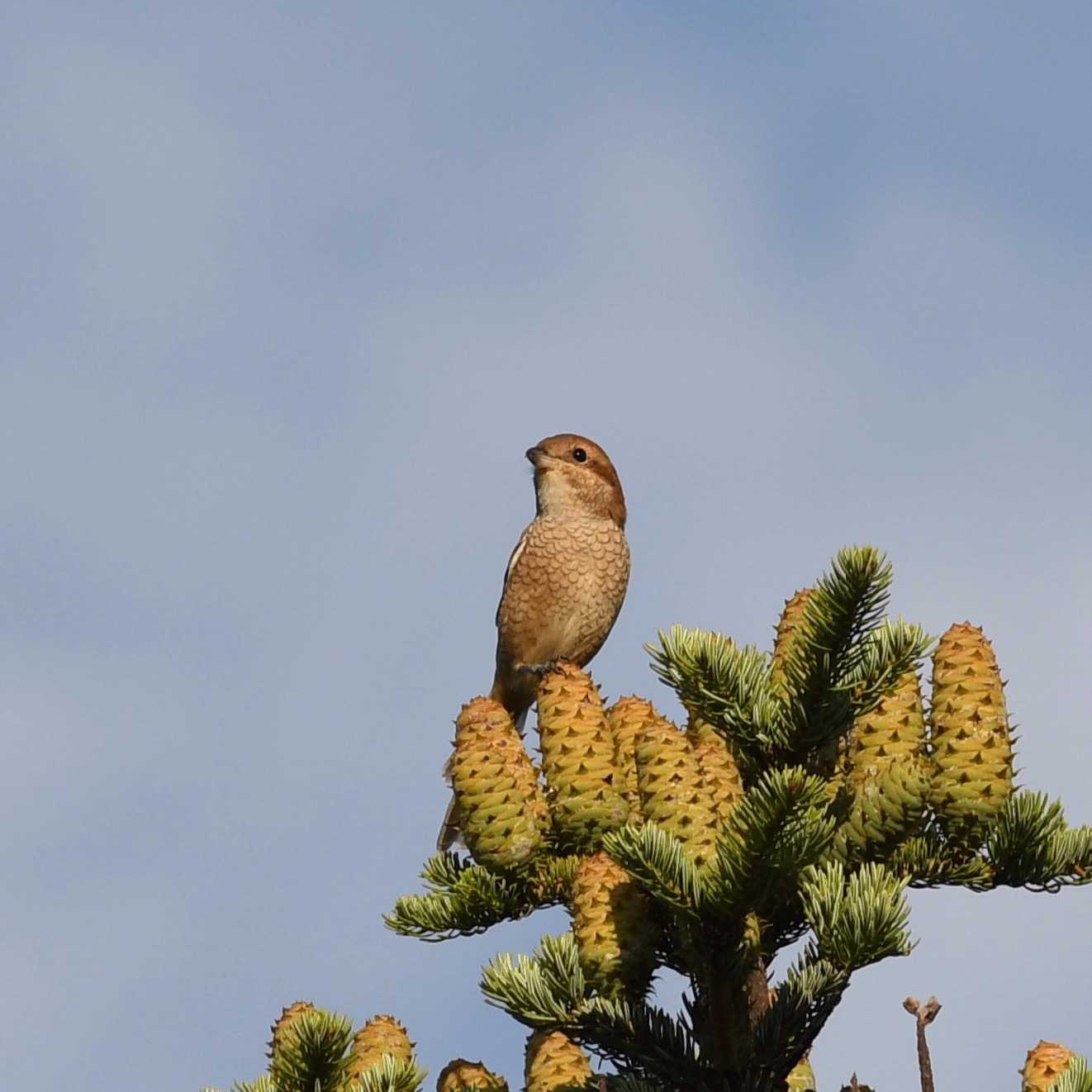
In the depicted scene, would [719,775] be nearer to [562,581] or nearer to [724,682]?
[724,682]

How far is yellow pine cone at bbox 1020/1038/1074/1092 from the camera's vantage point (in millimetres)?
3709

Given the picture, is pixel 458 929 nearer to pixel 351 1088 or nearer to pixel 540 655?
pixel 351 1088

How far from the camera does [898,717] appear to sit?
4.07 meters

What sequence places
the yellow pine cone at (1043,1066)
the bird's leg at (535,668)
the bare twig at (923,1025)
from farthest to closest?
1. the bird's leg at (535,668)
2. the yellow pine cone at (1043,1066)
3. the bare twig at (923,1025)

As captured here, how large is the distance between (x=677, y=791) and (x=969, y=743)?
0.67 metres

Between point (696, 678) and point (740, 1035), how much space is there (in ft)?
2.46

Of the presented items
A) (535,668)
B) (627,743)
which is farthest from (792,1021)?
(535,668)

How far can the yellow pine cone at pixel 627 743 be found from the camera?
4.31 m

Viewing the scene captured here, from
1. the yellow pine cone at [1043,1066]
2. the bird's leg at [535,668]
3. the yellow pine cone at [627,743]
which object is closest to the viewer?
the yellow pine cone at [1043,1066]

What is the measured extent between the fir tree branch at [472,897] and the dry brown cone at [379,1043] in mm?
482

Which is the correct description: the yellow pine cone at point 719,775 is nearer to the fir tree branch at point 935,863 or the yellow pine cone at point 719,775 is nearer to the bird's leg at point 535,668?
the fir tree branch at point 935,863

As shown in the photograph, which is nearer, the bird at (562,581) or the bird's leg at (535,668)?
the bird's leg at (535,668)

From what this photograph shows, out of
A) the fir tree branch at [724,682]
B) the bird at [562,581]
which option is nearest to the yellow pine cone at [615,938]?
the fir tree branch at [724,682]

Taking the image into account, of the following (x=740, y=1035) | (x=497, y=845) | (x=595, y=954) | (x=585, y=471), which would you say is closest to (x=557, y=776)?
(x=497, y=845)
